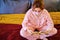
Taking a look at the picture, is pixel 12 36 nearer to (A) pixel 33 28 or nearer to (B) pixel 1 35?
(B) pixel 1 35

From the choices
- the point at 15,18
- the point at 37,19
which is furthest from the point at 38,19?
the point at 15,18

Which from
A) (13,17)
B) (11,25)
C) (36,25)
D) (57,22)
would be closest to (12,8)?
(13,17)

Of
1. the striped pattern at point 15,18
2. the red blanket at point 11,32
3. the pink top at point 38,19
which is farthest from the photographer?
the striped pattern at point 15,18

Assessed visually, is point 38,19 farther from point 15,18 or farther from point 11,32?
point 15,18

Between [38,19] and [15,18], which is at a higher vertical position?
[38,19]

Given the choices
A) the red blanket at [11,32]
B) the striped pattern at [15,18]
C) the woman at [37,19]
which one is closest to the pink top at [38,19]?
the woman at [37,19]

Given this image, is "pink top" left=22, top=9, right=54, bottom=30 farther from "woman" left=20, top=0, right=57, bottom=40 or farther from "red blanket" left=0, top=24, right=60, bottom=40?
"red blanket" left=0, top=24, right=60, bottom=40

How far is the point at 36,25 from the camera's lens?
169 centimetres

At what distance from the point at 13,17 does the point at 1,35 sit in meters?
0.50

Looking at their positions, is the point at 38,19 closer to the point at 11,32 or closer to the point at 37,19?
the point at 37,19

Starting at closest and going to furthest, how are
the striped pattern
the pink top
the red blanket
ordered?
the red blanket
the pink top
the striped pattern

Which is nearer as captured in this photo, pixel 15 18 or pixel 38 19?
pixel 38 19

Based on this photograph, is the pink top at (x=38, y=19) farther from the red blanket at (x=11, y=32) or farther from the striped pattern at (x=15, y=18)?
the striped pattern at (x=15, y=18)

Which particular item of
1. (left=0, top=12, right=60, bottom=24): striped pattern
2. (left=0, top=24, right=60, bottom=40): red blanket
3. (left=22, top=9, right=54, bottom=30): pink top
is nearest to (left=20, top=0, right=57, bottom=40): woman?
(left=22, top=9, right=54, bottom=30): pink top
